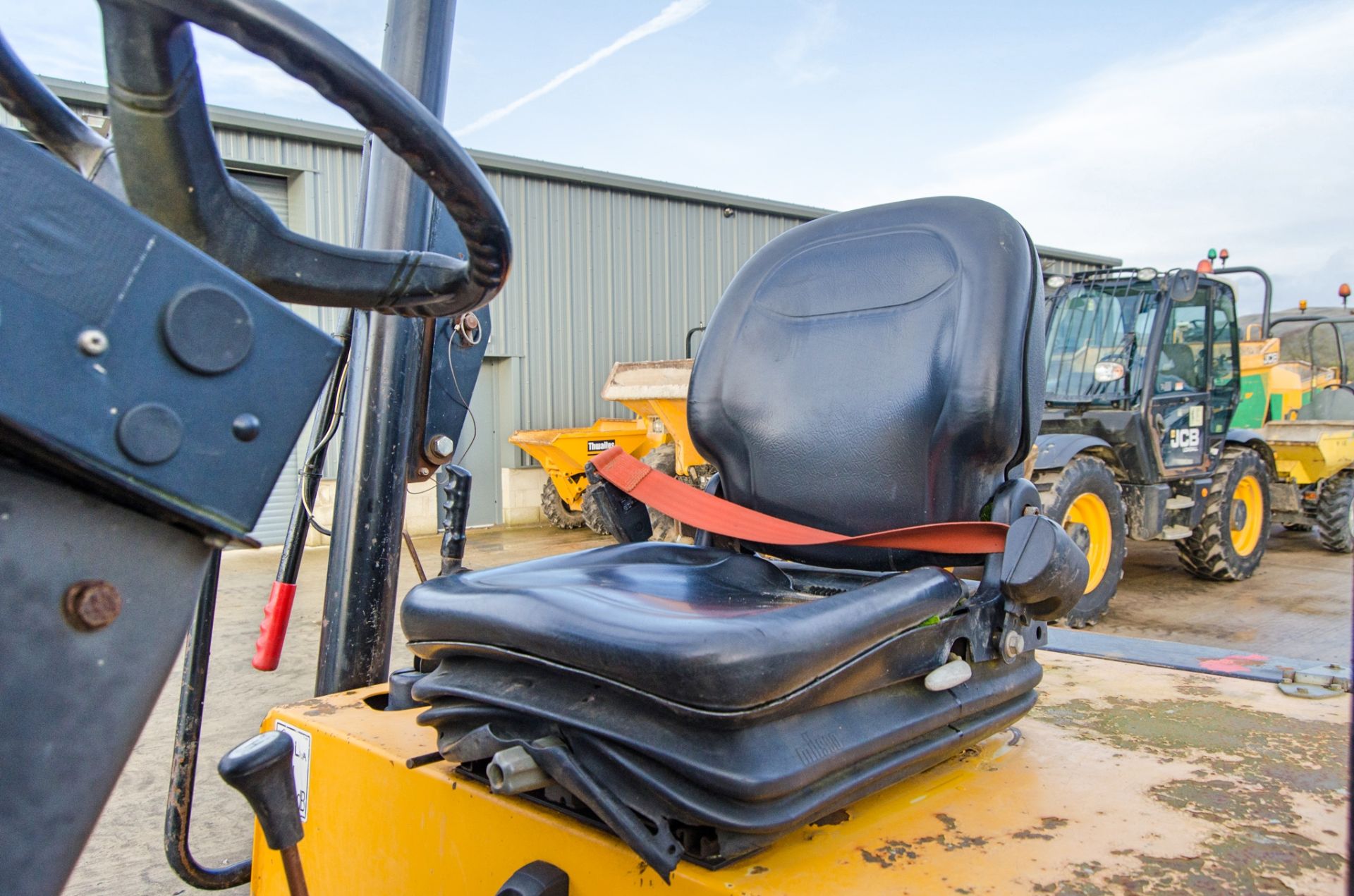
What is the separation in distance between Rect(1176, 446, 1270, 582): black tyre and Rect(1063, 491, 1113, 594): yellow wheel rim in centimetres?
151

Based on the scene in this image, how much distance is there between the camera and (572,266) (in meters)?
10.1

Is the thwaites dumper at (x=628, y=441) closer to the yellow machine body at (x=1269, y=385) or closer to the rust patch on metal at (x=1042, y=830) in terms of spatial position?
the yellow machine body at (x=1269, y=385)

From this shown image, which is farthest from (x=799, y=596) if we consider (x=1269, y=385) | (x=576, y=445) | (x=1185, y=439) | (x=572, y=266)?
(x=572, y=266)

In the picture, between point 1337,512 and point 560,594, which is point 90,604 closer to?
point 560,594

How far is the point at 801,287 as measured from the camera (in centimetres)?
171

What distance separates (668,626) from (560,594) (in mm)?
173

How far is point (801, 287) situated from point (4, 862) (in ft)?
4.71

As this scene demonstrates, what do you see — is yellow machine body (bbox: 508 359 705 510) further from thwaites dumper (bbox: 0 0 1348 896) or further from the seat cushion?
the seat cushion

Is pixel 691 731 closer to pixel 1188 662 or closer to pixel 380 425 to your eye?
pixel 380 425

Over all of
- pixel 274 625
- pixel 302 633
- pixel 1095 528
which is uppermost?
pixel 274 625

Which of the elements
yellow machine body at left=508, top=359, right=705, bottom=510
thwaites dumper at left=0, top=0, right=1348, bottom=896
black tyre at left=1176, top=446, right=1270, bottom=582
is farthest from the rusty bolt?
black tyre at left=1176, top=446, right=1270, bottom=582

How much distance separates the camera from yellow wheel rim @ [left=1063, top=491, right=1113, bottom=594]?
504cm

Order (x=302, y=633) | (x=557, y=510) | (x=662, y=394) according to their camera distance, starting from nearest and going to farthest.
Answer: (x=302, y=633), (x=662, y=394), (x=557, y=510)

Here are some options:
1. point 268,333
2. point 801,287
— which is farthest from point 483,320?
point 268,333
